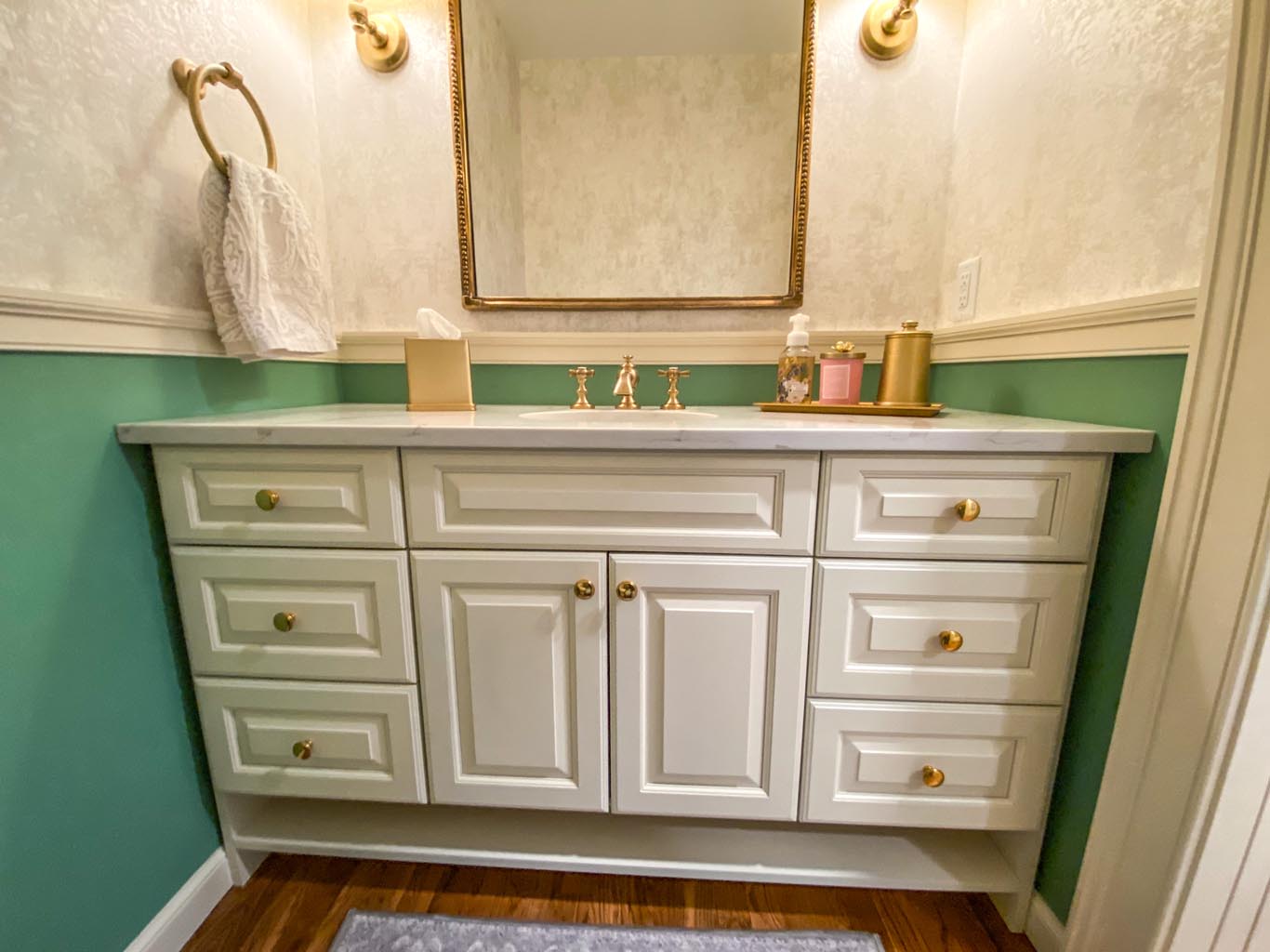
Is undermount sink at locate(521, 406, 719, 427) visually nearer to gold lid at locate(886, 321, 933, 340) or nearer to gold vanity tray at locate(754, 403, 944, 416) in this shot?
gold vanity tray at locate(754, 403, 944, 416)

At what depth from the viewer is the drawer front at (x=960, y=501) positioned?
691mm

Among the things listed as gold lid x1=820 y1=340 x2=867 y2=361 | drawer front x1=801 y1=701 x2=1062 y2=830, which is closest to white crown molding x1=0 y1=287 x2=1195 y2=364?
gold lid x1=820 y1=340 x2=867 y2=361

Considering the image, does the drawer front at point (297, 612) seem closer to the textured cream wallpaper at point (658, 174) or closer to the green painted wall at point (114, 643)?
the green painted wall at point (114, 643)

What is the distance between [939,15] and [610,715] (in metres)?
1.56

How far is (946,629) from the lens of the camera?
29.6 inches

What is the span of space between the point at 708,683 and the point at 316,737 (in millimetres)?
678

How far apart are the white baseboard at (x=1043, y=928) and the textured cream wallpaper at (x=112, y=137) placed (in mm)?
1773

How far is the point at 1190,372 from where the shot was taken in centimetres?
60

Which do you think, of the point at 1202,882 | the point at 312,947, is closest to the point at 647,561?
the point at 1202,882

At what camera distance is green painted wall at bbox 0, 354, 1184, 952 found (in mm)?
652

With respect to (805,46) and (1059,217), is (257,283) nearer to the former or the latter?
(805,46)

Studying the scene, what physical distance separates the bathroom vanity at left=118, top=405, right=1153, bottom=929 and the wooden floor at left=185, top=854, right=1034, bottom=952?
8 centimetres

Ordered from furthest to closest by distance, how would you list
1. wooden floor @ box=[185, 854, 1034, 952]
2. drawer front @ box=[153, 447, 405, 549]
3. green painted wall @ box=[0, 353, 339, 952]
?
wooden floor @ box=[185, 854, 1034, 952]
drawer front @ box=[153, 447, 405, 549]
green painted wall @ box=[0, 353, 339, 952]

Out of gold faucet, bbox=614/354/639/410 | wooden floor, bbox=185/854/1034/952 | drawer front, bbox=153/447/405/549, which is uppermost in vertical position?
gold faucet, bbox=614/354/639/410
